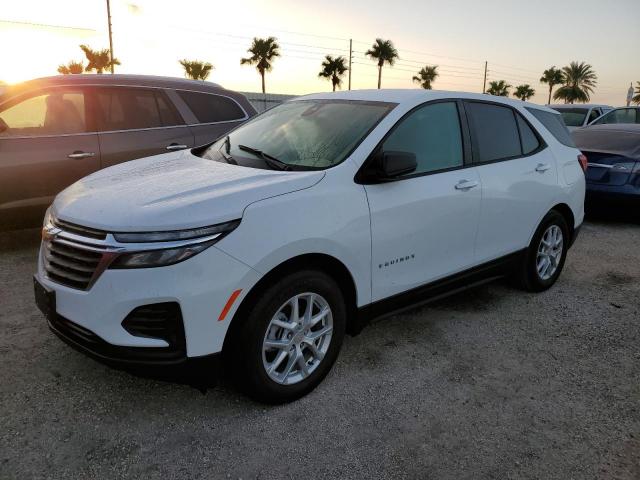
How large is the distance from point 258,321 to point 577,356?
2324 millimetres

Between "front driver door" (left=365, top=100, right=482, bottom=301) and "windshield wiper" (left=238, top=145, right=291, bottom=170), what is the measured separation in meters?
0.53

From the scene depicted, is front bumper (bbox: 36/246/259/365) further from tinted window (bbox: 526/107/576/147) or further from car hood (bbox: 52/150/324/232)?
tinted window (bbox: 526/107/576/147)

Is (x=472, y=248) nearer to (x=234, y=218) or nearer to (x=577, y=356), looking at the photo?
(x=577, y=356)

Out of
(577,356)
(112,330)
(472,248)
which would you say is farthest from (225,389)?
(577,356)

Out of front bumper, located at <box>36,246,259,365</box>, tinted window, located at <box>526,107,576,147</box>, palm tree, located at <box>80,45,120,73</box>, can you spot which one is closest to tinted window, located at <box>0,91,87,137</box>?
front bumper, located at <box>36,246,259,365</box>

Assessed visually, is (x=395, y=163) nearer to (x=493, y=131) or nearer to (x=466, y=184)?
(x=466, y=184)

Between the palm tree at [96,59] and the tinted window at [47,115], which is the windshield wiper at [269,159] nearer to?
the tinted window at [47,115]

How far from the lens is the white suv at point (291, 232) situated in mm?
2279

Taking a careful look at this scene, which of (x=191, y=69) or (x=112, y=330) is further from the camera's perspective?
(x=191, y=69)

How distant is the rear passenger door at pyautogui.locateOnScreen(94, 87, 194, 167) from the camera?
5.37 m

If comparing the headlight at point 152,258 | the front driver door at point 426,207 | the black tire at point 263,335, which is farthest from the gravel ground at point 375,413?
the headlight at point 152,258

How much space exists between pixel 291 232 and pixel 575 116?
12839 mm

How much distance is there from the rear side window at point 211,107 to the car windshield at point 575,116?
9764mm

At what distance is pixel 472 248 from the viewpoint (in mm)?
3650
